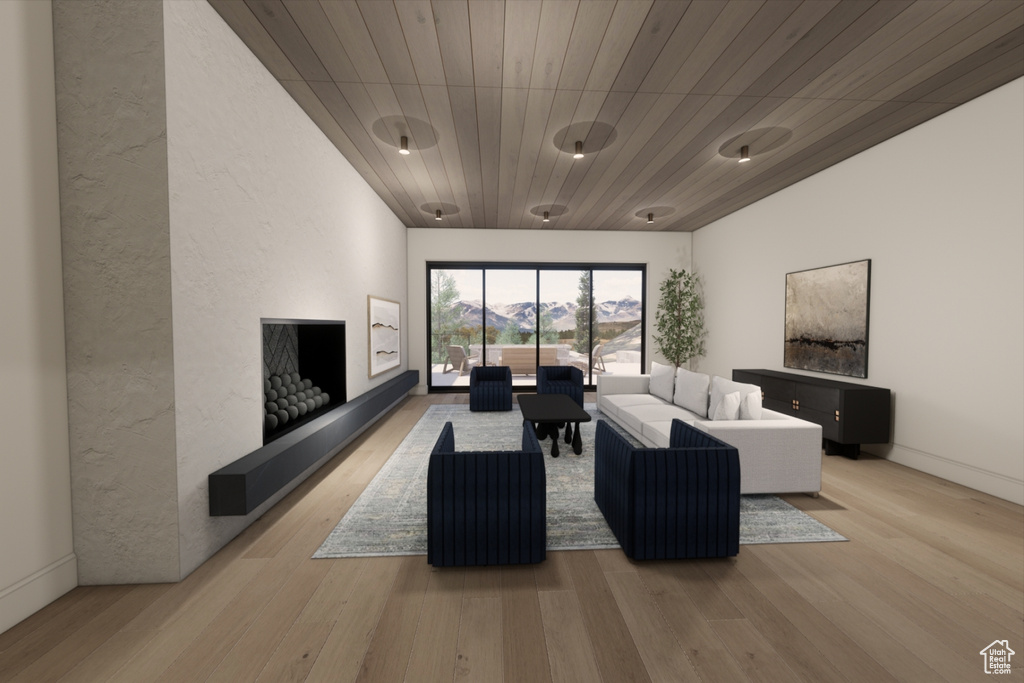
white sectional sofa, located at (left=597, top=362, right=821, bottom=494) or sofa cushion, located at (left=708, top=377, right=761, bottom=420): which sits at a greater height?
sofa cushion, located at (left=708, top=377, right=761, bottom=420)

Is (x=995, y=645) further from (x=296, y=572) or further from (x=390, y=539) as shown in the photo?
(x=296, y=572)

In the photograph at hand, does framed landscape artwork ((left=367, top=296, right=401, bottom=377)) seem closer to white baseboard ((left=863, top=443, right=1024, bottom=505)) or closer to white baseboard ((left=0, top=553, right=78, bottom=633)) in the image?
white baseboard ((left=0, top=553, right=78, bottom=633))

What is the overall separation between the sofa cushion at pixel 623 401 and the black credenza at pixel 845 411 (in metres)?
1.47

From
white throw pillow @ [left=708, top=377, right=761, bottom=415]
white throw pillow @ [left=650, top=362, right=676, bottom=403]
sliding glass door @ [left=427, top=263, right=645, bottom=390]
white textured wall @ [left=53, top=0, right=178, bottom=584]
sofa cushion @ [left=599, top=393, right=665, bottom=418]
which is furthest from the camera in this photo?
sliding glass door @ [left=427, top=263, right=645, bottom=390]

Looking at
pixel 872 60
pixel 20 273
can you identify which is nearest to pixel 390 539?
pixel 20 273

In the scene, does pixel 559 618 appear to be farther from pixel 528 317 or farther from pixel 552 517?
pixel 528 317

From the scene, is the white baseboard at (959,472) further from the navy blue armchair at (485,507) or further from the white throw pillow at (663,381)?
the navy blue armchair at (485,507)

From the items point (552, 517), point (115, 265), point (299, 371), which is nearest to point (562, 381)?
point (552, 517)

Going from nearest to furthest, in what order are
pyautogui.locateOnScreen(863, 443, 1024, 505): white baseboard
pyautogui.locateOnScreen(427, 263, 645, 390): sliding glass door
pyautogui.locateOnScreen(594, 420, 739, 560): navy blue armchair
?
pyautogui.locateOnScreen(594, 420, 739, 560): navy blue armchair → pyautogui.locateOnScreen(863, 443, 1024, 505): white baseboard → pyautogui.locateOnScreen(427, 263, 645, 390): sliding glass door

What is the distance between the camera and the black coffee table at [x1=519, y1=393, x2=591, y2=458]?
13.0ft

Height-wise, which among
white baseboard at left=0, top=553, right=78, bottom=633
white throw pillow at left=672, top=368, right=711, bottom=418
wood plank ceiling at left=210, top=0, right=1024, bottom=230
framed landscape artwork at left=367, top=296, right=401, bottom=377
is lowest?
white baseboard at left=0, top=553, right=78, bottom=633

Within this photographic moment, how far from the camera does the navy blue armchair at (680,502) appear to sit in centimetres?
223

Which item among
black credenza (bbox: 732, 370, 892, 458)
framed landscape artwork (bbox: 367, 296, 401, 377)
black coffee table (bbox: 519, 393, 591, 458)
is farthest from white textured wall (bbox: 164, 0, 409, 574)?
black credenza (bbox: 732, 370, 892, 458)

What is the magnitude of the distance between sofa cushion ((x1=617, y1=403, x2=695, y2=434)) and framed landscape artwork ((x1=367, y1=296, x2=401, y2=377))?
311 centimetres
